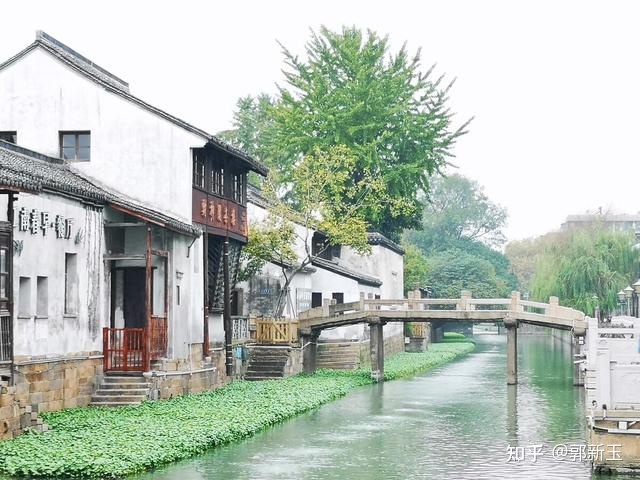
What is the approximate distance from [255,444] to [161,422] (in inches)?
78.9

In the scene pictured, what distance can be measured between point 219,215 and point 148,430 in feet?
39.2

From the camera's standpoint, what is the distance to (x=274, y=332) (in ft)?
129

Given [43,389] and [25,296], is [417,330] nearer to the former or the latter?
[43,389]

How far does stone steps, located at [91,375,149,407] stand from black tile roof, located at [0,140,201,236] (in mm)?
3752

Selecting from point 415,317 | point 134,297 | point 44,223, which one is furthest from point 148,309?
point 415,317

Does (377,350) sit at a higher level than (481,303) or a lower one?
lower

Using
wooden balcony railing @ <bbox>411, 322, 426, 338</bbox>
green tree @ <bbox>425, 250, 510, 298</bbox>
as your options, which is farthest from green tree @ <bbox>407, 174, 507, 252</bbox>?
wooden balcony railing @ <bbox>411, 322, 426, 338</bbox>

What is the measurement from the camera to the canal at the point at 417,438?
1925cm

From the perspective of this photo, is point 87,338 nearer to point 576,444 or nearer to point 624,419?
point 576,444

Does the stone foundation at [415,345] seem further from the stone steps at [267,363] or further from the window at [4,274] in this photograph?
the window at [4,274]

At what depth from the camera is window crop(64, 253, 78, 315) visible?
24.4 m

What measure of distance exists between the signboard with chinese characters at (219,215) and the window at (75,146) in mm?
3069

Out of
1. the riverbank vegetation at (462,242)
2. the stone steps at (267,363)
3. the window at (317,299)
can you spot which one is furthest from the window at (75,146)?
the riverbank vegetation at (462,242)

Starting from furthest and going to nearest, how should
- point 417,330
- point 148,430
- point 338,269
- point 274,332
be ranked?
point 417,330, point 338,269, point 274,332, point 148,430
